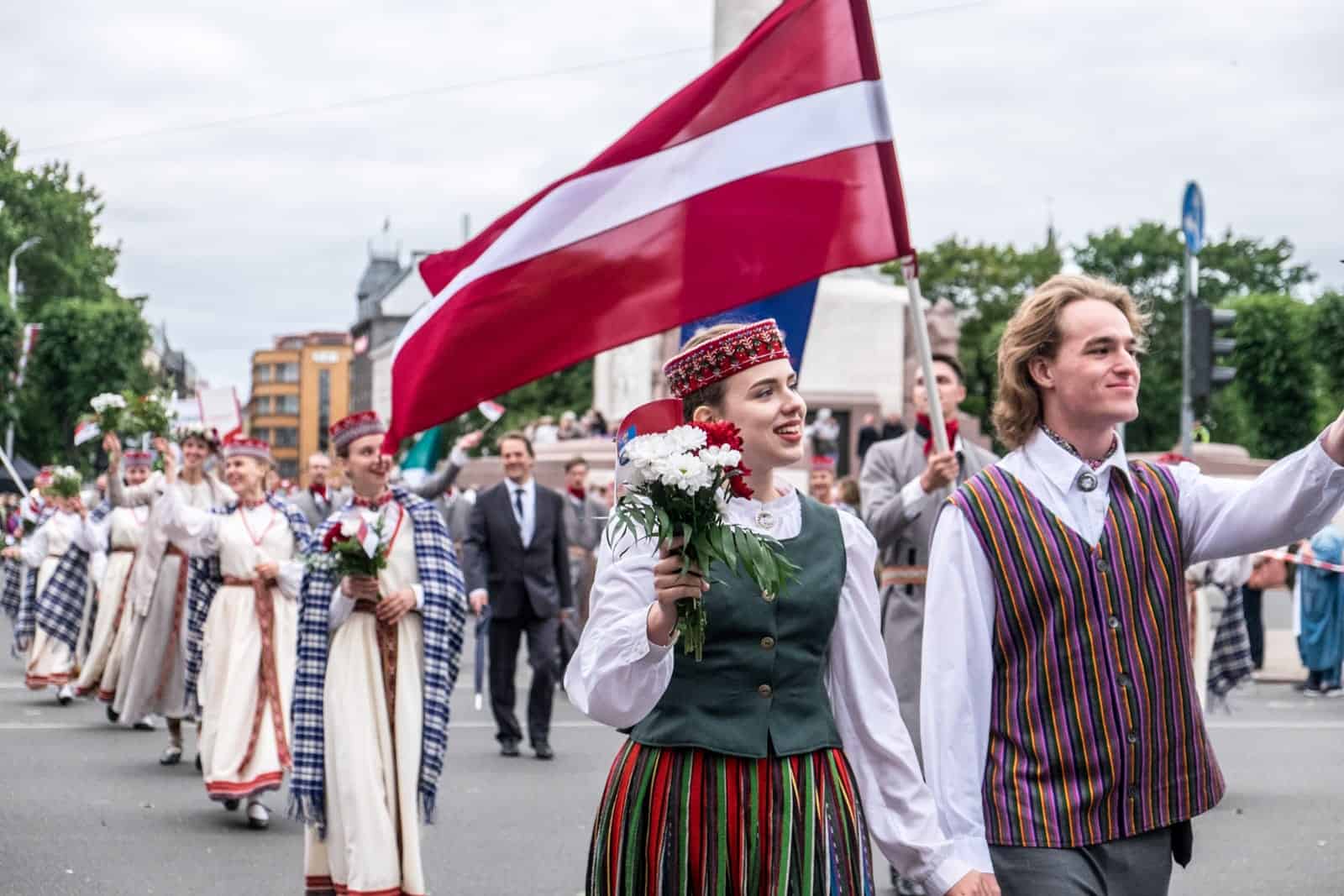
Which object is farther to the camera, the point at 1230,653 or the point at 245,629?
the point at 1230,653

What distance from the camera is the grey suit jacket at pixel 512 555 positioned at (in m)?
14.6

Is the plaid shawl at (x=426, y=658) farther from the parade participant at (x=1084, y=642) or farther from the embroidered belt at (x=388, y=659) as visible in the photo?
the parade participant at (x=1084, y=642)

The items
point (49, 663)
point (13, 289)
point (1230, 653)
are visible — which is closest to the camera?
point (1230, 653)

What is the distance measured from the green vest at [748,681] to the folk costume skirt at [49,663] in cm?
1548

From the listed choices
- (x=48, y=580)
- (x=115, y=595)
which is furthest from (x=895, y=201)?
(x=48, y=580)

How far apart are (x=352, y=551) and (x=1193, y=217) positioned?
11.2 metres

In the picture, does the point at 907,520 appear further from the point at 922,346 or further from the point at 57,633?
the point at 57,633

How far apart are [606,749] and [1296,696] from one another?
783 centimetres

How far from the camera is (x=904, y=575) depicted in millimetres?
8680

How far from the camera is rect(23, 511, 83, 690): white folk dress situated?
19.0 meters

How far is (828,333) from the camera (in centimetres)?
4853

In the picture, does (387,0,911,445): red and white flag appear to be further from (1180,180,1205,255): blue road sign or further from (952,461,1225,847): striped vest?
(1180,180,1205,255): blue road sign

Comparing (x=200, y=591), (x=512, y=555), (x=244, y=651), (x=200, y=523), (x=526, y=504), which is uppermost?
(x=526, y=504)

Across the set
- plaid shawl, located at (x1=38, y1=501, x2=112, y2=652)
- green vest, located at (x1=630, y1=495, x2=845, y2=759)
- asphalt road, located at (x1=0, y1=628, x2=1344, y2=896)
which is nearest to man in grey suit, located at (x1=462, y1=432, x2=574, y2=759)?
asphalt road, located at (x1=0, y1=628, x2=1344, y2=896)
